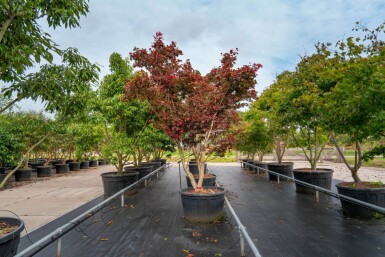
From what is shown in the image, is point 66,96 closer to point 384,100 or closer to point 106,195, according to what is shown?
point 384,100

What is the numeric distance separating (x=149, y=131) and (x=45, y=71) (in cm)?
524

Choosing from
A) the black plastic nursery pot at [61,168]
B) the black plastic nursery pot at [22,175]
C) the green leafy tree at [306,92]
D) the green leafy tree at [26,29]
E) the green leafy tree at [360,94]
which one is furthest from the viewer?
the black plastic nursery pot at [61,168]

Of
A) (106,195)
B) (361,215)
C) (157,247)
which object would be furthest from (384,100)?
(106,195)

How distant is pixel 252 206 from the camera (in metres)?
6.72

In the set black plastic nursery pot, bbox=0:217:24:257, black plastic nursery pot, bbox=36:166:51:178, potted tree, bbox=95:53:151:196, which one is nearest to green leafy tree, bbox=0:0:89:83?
black plastic nursery pot, bbox=0:217:24:257

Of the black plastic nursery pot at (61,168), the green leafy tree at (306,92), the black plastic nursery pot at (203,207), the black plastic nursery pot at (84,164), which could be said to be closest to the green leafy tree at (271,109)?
the green leafy tree at (306,92)

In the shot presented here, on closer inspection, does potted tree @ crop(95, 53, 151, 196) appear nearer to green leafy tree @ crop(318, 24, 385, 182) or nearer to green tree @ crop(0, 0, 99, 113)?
green tree @ crop(0, 0, 99, 113)

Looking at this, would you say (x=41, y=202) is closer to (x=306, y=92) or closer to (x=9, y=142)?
(x=9, y=142)

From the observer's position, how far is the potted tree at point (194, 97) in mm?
5441

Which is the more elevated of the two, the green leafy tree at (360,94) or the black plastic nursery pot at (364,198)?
the green leafy tree at (360,94)

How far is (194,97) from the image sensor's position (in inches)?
228

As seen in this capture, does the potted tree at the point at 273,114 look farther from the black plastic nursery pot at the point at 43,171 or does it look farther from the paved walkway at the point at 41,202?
the black plastic nursery pot at the point at 43,171

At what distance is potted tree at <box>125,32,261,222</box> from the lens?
544 cm

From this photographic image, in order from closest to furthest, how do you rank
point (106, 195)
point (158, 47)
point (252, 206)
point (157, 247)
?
point (157, 247) < point (158, 47) < point (252, 206) < point (106, 195)
